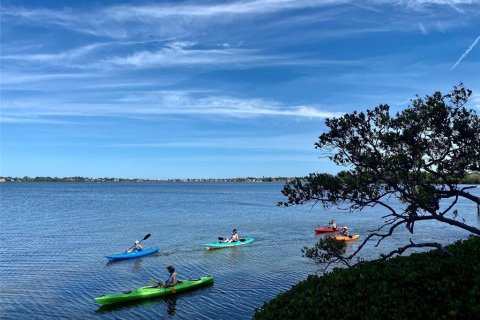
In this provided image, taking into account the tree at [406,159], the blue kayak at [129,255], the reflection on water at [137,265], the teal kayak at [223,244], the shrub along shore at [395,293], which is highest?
the tree at [406,159]

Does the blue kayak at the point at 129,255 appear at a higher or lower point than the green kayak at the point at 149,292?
higher

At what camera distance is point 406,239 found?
46312 mm

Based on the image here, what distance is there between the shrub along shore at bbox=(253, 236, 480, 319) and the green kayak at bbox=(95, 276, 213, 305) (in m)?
14.6

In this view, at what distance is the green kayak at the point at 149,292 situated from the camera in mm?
25047

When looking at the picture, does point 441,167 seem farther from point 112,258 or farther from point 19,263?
point 19,263

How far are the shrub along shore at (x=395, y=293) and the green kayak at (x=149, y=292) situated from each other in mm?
14631

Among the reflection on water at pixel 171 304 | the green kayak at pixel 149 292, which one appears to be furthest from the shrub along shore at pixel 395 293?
the green kayak at pixel 149 292

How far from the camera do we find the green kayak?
25.0m

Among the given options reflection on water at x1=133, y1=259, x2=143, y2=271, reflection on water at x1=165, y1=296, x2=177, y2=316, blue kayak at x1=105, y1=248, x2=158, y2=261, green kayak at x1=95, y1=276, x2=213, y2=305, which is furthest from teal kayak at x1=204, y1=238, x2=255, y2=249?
reflection on water at x1=165, y1=296, x2=177, y2=316

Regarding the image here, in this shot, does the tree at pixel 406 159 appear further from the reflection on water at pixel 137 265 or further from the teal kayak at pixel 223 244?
the teal kayak at pixel 223 244

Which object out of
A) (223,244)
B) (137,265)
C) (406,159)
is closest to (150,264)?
(137,265)

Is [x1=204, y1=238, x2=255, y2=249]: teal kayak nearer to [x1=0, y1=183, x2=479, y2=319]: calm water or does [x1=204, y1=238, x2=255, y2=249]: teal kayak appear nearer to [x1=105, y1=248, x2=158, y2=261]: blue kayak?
[x1=0, y1=183, x2=479, y2=319]: calm water

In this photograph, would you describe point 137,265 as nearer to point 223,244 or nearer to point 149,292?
point 223,244

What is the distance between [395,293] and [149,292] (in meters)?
18.3
